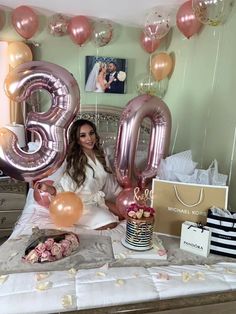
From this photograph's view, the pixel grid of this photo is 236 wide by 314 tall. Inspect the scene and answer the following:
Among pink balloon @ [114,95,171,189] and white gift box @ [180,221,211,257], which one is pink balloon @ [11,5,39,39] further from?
white gift box @ [180,221,211,257]

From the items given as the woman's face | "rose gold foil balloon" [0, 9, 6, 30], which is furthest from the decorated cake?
"rose gold foil balloon" [0, 9, 6, 30]

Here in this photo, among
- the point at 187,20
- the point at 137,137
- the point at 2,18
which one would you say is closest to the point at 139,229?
the point at 137,137

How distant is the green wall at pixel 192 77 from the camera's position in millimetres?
1869

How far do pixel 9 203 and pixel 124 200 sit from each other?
1.24 meters

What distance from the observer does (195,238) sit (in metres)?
1.29

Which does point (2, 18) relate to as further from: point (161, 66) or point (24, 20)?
point (161, 66)

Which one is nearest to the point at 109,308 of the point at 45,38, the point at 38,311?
the point at 38,311

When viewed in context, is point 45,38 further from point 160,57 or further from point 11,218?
point 11,218

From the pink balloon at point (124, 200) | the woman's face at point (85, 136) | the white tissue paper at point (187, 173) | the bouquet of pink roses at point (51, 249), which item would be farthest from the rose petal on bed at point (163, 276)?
the woman's face at point (85, 136)

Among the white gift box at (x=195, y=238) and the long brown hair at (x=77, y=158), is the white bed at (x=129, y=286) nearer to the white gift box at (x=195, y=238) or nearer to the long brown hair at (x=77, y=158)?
the white gift box at (x=195, y=238)

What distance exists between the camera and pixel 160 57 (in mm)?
A: 2438

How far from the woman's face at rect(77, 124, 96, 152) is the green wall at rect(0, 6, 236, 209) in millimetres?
788

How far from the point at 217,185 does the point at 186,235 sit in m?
0.28

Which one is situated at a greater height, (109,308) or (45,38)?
(45,38)
